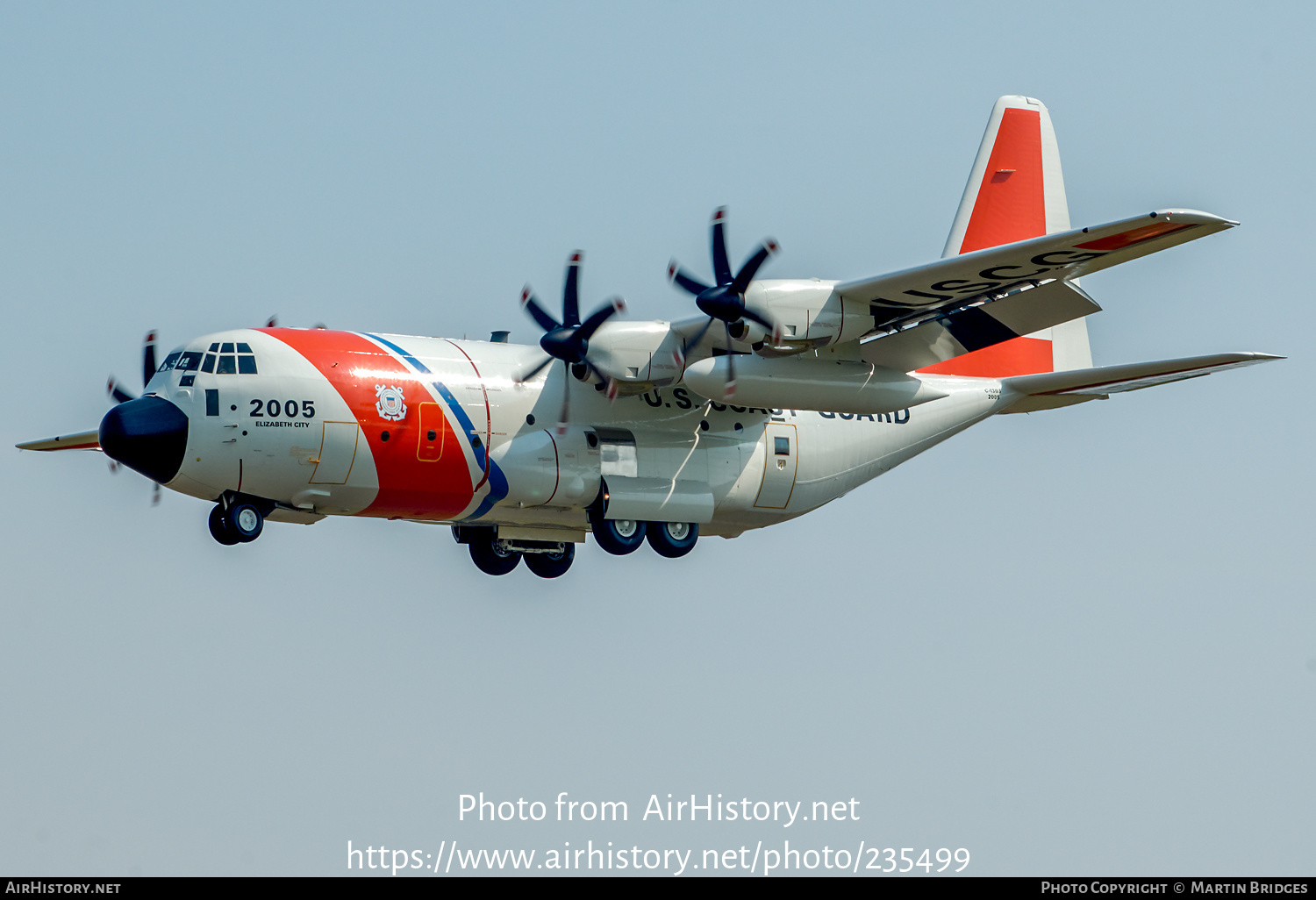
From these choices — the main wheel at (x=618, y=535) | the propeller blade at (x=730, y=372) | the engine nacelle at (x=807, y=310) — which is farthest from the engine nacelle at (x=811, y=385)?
the main wheel at (x=618, y=535)

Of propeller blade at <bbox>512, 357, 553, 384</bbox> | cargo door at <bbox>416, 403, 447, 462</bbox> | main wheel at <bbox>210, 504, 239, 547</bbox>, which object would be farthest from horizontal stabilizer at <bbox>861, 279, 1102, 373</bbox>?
main wheel at <bbox>210, 504, 239, 547</bbox>

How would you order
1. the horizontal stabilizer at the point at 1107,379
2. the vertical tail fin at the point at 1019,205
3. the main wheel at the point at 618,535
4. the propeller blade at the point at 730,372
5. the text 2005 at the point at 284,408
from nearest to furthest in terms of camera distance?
the text 2005 at the point at 284,408
the propeller blade at the point at 730,372
the main wheel at the point at 618,535
the horizontal stabilizer at the point at 1107,379
the vertical tail fin at the point at 1019,205

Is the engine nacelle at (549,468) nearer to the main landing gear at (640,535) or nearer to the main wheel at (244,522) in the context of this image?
the main landing gear at (640,535)

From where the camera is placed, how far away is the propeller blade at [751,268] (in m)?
23.9

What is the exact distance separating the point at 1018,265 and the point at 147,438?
473 inches

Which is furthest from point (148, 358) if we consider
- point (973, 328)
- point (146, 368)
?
point (973, 328)

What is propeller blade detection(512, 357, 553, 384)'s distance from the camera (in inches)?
979

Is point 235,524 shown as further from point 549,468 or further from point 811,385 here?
point 811,385

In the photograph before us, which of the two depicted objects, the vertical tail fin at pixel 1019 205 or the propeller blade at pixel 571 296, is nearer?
the propeller blade at pixel 571 296

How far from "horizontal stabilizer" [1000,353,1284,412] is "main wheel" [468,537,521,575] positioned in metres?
8.86

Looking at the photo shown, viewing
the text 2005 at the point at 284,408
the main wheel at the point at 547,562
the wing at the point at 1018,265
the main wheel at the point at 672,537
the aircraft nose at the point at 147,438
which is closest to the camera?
the wing at the point at 1018,265

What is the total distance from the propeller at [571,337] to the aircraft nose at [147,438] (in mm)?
4987

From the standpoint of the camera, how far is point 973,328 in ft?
83.2

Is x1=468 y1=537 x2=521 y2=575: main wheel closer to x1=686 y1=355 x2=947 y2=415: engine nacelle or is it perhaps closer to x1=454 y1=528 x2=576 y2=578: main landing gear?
x1=454 y1=528 x2=576 y2=578: main landing gear
